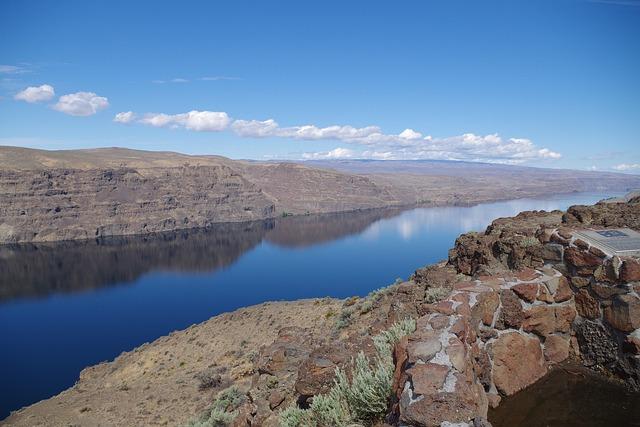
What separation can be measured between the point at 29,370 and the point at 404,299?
3544 centimetres

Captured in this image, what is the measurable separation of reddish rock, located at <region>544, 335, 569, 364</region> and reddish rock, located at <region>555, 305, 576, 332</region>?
14 centimetres

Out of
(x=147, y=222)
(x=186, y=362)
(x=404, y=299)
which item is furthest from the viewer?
(x=147, y=222)

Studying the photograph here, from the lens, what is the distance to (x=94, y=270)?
70438 millimetres

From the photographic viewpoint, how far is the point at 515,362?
5.41 meters

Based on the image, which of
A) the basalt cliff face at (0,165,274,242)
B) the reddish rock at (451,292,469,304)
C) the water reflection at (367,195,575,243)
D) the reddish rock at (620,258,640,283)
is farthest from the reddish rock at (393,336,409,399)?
the basalt cliff face at (0,165,274,242)

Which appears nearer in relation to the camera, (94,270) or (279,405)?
(279,405)

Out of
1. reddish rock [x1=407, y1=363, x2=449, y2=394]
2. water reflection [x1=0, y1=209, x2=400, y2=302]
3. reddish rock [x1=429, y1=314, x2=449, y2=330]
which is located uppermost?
reddish rock [x1=429, y1=314, x2=449, y2=330]

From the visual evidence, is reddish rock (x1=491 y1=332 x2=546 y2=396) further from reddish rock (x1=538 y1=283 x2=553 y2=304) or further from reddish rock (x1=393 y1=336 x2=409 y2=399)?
reddish rock (x1=393 y1=336 x2=409 y2=399)

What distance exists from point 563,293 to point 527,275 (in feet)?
1.59

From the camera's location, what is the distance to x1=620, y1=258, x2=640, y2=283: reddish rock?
5341 millimetres

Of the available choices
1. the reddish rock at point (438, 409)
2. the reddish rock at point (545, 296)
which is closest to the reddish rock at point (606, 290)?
the reddish rock at point (545, 296)

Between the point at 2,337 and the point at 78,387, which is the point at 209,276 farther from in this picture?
the point at 78,387

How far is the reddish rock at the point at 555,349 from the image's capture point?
5.75 m

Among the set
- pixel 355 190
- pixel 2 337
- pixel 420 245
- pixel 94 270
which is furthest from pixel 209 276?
pixel 355 190
